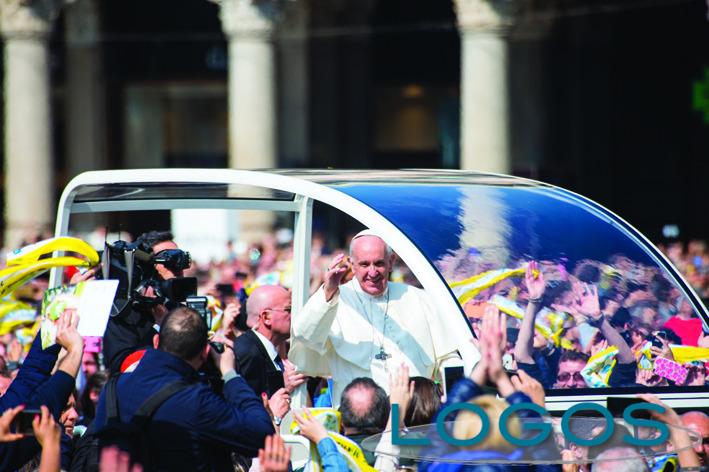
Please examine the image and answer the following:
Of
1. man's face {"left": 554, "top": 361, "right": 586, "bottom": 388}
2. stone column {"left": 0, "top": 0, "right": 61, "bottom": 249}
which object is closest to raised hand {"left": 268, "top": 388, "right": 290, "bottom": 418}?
man's face {"left": 554, "top": 361, "right": 586, "bottom": 388}

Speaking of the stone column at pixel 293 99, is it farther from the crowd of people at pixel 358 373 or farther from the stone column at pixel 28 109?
the crowd of people at pixel 358 373

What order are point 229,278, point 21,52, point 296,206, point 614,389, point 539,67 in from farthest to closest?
point 539,67
point 21,52
point 229,278
point 296,206
point 614,389

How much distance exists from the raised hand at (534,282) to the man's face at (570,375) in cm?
35

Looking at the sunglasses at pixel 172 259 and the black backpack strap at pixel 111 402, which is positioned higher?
the sunglasses at pixel 172 259

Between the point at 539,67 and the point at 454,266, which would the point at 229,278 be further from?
the point at 539,67

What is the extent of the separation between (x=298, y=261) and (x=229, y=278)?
6406mm

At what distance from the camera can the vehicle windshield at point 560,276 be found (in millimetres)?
6586

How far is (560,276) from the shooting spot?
22.3ft

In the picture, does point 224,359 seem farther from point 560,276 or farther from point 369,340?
point 560,276

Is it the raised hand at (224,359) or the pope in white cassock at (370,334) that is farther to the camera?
the pope in white cassock at (370,334)

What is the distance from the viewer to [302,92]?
29.5 meters

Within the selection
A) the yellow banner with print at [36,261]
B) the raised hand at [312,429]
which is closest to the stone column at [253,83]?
the yellow banner with print at [36,261]

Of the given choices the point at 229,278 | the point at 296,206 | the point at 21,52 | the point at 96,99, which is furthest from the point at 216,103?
the point at 296,206

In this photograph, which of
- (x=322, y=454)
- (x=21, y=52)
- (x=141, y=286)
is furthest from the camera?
(x=21, y=52)
